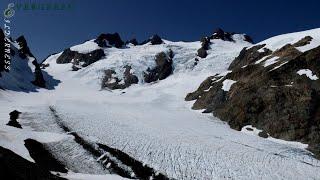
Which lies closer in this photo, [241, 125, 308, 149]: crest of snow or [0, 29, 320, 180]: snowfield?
[0, 29, 320, 180]: snowfield

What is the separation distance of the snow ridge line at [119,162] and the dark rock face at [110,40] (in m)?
113

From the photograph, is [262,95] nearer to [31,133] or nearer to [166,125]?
[166,125]

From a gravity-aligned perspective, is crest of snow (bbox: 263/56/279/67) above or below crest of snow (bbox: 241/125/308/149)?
above

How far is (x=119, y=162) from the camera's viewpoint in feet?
101

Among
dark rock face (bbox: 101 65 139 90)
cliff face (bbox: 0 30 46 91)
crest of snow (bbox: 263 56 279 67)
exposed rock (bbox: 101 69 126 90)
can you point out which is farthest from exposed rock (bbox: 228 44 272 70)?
cliff face (bbox: 0 30 46 91)

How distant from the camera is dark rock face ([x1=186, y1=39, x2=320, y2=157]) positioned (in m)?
44.4

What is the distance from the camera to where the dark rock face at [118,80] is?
103981 mm

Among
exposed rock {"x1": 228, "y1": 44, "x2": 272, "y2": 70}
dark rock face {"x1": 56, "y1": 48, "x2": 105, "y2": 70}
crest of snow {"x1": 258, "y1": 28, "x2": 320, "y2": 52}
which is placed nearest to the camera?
crest of snow {"x1": 258, "y1": 28, "x2": 320, "y2": 52}

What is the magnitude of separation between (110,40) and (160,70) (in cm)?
4623

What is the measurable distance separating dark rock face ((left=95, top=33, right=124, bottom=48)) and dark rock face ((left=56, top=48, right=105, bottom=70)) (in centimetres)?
1273

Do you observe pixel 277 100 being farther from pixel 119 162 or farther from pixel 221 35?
pixel 221 35

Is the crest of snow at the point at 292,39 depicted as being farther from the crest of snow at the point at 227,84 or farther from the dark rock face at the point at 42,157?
the dark rock face at the point at 42,157

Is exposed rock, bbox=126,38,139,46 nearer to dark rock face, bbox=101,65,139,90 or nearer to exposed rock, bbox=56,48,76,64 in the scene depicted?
exposed rock, bbox=56,48,76,64

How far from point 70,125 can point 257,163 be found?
736 inches
